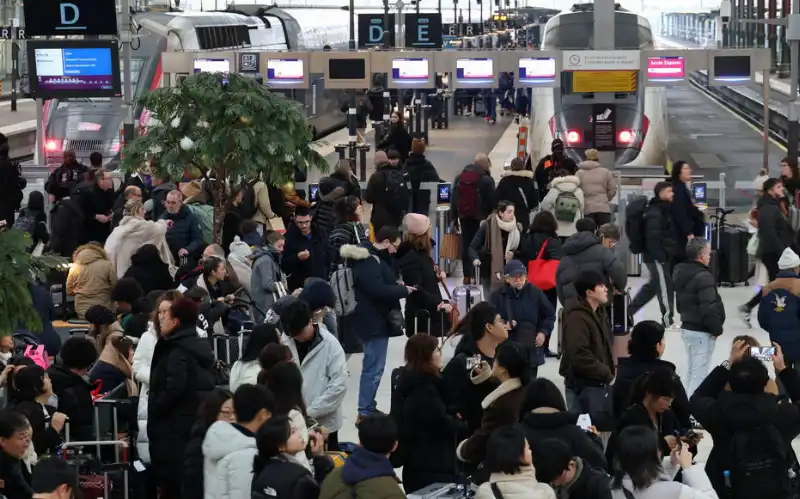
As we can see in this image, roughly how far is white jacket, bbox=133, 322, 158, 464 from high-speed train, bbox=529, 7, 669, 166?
19.1m

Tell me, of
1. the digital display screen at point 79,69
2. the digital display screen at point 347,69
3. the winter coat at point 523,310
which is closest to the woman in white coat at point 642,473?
the winter coat at point 523,310

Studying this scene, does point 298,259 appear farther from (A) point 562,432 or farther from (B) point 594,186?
(A) point 562,432

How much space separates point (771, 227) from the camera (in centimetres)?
1706

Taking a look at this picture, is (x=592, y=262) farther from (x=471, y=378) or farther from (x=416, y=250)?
(x=471, y=378)

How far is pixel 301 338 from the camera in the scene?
10383 mm

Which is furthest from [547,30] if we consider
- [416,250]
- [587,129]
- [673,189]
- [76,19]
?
[416,250]

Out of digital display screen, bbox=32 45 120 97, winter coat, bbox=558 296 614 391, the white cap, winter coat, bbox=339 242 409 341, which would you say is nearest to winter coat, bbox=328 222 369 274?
winter coat, bbox=339 242 409 341

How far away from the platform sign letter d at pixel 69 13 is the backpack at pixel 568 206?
11723 mm

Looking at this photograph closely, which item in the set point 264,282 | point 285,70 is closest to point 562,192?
point 264,282

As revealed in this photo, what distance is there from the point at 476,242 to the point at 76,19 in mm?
12968

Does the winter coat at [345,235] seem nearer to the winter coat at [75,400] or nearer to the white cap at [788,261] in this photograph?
the white cap at [788,261]

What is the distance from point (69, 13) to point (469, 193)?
10.6 metres

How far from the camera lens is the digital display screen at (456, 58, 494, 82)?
1148 inches

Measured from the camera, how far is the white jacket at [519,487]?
721 centimetres
